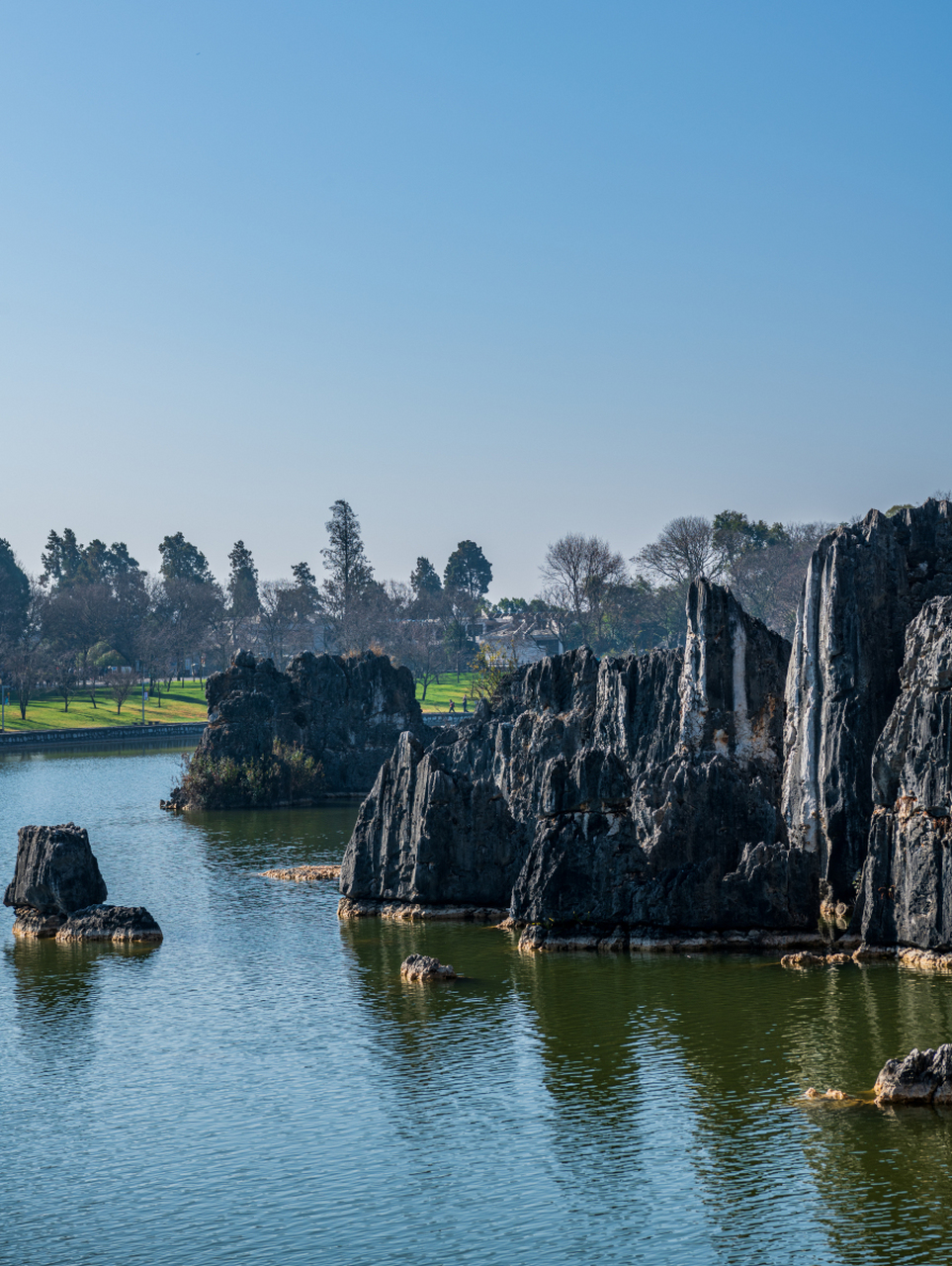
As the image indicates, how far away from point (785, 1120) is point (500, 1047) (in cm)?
821

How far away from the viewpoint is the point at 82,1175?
26.8 metres

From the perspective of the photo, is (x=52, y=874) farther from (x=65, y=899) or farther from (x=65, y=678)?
(x=65, y=678)

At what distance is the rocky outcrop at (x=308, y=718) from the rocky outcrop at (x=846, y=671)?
5142 centimetres

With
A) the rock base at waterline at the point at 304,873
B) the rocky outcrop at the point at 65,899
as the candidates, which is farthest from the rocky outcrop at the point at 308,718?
the rocky outcrop at the point at 65,899

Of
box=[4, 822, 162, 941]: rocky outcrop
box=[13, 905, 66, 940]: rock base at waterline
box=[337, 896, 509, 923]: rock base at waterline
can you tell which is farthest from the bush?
box=[13, 905, 66, 940]: rock base at waterline

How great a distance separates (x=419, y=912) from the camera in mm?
50562

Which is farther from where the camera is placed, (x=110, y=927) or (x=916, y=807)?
(x=110, y=927)

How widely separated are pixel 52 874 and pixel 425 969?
14.6m

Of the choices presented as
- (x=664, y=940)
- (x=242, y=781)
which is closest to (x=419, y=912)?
(x=664, y=940)

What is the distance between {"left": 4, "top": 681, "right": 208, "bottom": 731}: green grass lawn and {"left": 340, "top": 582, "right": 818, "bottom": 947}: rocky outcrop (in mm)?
100145

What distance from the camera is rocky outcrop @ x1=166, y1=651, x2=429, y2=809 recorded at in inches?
3615

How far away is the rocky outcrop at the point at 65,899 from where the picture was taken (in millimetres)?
47781

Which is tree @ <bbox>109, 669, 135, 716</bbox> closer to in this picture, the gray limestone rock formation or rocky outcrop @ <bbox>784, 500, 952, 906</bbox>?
the gray limestone rock formation

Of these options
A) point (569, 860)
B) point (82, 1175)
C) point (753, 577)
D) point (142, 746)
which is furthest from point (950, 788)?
point (753, 577)
